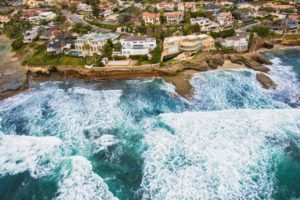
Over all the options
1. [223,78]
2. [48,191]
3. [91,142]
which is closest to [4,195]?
[48,191]

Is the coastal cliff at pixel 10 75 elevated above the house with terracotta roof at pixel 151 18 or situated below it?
below

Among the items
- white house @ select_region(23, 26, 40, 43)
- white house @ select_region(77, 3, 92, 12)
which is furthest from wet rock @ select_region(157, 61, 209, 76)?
white house @ select_region(77, 3, 92, 12)

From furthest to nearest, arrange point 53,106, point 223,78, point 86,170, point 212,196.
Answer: point 223,78 → point 53,106 → point 86,170 → point 212,196

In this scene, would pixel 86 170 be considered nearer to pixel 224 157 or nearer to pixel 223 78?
pixel 224 157

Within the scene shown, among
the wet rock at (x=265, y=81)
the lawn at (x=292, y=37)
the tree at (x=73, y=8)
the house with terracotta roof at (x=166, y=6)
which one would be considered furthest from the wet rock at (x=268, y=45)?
the tree at (x=73, y=8)

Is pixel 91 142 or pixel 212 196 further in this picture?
pixel 91 142

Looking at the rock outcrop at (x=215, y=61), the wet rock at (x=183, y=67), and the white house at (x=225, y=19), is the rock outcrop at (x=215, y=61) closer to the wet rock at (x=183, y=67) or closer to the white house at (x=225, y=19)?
the wet rock at (x=183, y=67)

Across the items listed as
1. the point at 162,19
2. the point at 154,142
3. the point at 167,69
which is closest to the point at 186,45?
the point at 167,69
